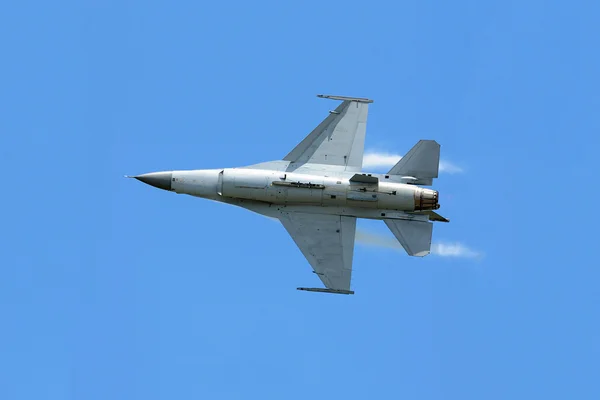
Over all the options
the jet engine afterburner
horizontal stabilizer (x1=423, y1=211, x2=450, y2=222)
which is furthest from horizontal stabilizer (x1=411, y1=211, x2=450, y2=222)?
the jet engine afterburner

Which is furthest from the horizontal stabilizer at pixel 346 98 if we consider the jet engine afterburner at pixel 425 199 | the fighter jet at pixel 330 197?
the jet engine afterburner at pixel 425 199

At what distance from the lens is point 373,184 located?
115 ft

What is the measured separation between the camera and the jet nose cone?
1421 inches

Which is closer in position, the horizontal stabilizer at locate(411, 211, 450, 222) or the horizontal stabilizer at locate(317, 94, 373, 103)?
the horizontal stabilizer at locate(411, 211, 450, 222)

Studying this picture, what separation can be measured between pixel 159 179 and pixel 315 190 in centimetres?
589

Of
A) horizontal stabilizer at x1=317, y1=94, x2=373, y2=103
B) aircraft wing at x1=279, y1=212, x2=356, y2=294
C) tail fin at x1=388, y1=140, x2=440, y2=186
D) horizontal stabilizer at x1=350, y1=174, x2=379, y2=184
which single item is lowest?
aircraft wing at x1=279, y1=212, x2=356, y2=294

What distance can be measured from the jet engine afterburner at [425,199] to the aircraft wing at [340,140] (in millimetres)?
2570

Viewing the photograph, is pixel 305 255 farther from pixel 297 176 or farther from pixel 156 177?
pixel 156 177

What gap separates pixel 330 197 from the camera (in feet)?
115

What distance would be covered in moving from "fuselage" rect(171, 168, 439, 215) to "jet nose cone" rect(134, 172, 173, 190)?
101 cm

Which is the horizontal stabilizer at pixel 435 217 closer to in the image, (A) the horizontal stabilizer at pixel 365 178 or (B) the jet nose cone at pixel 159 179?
(A) the horizontal stabilizer at pixel 365 178

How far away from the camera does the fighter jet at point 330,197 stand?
35031 millimetres

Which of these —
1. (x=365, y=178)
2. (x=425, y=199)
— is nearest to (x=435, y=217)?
(x=425, y=199)

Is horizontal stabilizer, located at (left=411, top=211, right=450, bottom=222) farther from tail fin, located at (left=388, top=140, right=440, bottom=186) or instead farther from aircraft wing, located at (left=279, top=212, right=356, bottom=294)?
aircraft wing, located at (left=279, top=212, right=356, bottom=294)
